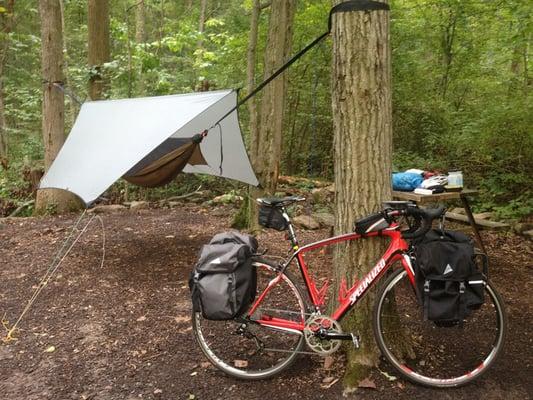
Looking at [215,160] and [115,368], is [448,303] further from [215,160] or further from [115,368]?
[215,160]

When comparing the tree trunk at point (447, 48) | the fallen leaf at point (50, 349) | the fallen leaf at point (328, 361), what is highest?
the tree trunk at point (447, 48)

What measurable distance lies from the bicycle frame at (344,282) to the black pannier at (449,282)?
0.39ft

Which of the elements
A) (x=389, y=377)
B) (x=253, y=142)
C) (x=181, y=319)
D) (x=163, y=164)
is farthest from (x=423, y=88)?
(x=389, y=377)

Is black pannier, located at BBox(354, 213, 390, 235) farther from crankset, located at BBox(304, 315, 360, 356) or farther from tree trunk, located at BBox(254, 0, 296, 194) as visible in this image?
tree trunk, located at BBox(254, 0, 296, 194)

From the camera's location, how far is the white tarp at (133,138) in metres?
3.46

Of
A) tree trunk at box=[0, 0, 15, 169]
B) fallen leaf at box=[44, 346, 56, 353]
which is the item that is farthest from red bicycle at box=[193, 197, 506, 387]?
tree trunk at box=[0, 0, 15, 169]

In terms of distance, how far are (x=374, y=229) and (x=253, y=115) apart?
4.23 meters

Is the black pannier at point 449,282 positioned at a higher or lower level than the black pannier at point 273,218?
lower

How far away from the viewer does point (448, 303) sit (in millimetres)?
2080

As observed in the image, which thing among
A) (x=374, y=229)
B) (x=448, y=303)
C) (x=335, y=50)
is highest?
(x=335, y=50)

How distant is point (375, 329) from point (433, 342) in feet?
2.01

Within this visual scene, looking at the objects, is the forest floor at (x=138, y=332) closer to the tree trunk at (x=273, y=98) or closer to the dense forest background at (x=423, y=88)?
the tree trunk at (x=273, y=98)

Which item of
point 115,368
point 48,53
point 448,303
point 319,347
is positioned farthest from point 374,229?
point 48,53

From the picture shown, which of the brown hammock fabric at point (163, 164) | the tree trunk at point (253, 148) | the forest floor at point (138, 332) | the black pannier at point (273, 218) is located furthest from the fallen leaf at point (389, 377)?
the tree trunk at point (253, 148)
